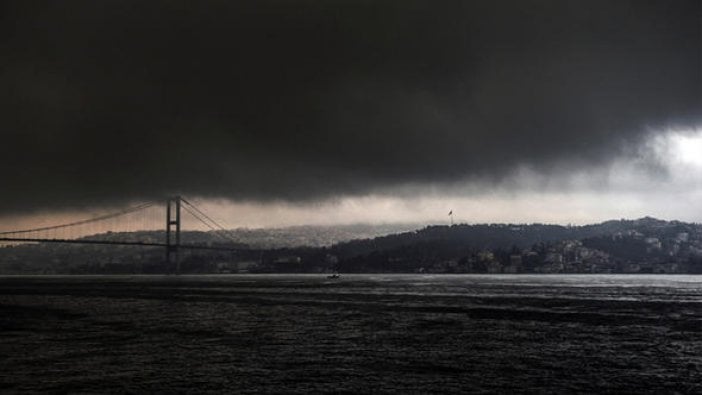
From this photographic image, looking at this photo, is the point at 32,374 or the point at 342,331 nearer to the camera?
the point at 32,374

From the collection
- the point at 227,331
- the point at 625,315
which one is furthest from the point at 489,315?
the point at 227,331

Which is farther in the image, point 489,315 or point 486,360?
point 489,315

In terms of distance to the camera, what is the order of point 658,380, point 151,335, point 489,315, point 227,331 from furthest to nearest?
1. point 489,315
2. point 227,331
3. point 151,335
4. point 658,380

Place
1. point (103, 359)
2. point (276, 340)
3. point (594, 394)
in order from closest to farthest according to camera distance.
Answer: point (594, 394) < point (103, 359) < point (276, 340)

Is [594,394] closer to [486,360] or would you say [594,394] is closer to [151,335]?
[486,360]

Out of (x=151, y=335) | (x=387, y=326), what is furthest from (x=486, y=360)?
(x=151, y=335)

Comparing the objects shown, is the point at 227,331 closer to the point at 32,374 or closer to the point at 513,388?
the point at 32,374

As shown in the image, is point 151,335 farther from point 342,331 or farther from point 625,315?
point 625,315

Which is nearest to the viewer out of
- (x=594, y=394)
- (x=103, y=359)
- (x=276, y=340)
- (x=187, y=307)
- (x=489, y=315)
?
(x=594, y=394)

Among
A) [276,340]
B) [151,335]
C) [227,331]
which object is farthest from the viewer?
[227,331]
